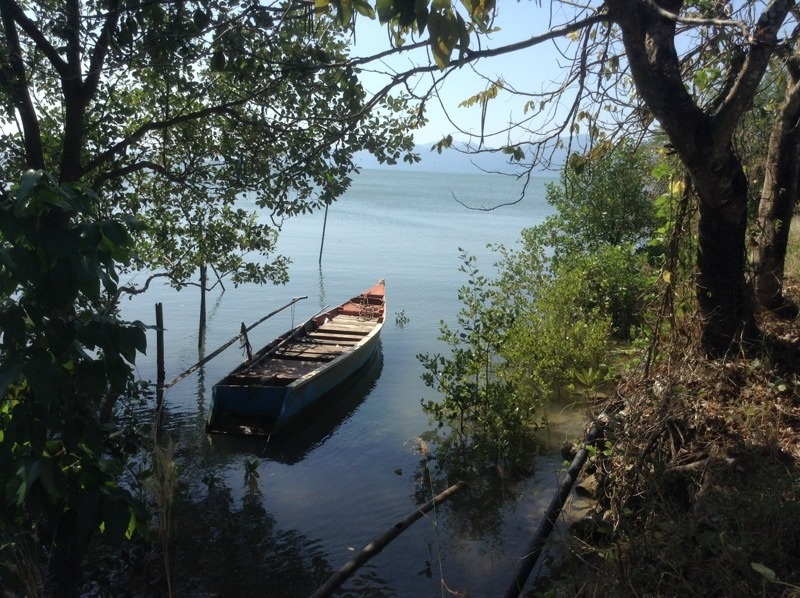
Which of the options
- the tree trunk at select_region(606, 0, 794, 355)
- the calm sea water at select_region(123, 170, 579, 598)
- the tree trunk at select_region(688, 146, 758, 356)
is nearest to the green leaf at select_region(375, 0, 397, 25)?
the tree trunk at select_region(606, 0, 794, 355)

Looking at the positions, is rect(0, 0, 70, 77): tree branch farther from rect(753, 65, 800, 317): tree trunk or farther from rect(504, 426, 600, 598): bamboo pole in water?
rect(753, 65, 800, 317): tree trunk

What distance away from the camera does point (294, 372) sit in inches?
445

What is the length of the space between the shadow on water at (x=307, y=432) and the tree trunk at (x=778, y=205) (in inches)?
248

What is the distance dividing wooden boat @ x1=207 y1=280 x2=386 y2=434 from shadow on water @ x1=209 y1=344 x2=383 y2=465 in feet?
0.57

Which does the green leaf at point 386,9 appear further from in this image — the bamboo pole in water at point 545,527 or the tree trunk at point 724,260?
the bamboo pole in water at point 545,527

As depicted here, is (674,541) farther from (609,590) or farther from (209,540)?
(209,540)

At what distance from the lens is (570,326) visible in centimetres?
1052

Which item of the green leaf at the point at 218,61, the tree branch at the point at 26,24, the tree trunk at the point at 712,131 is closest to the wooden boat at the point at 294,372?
the tree branch at the point at 26,24

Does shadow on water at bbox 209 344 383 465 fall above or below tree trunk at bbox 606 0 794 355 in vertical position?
below

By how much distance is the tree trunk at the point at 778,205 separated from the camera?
617 centimetres

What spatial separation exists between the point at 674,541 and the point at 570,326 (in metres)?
6.95

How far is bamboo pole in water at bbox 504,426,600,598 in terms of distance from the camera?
4320mm

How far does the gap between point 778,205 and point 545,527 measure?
12.5ft

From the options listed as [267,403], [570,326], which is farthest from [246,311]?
Result: [570,326]
